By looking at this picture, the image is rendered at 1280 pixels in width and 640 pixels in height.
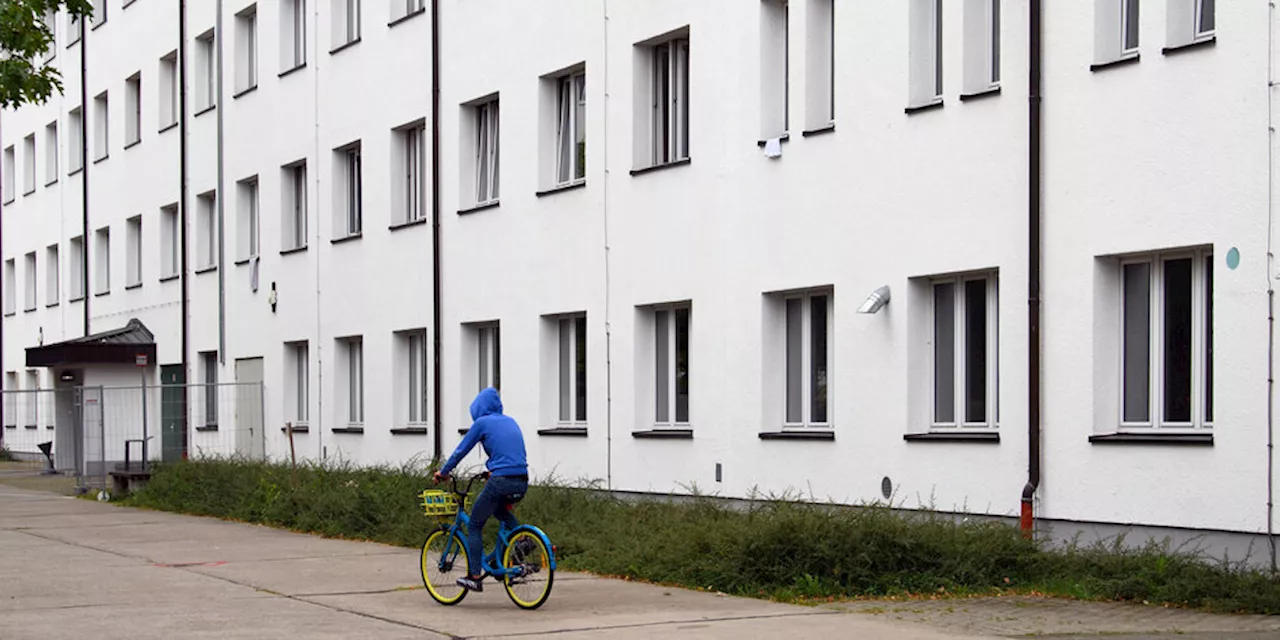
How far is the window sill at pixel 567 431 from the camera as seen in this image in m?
22.1

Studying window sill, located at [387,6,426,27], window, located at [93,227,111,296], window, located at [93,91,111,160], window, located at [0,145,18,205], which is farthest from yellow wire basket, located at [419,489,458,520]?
window, located at [0,145,18,205]

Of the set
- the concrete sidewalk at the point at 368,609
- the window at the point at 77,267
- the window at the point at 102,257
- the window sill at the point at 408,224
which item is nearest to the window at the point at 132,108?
the window at the point at 102,257

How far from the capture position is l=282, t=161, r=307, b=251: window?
1211 inches

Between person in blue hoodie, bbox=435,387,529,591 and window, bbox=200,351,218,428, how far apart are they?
21.2 m

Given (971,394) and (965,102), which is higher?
(965,102)

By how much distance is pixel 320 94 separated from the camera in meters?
29.3

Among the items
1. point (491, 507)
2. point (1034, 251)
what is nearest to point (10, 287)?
point (491, 507)

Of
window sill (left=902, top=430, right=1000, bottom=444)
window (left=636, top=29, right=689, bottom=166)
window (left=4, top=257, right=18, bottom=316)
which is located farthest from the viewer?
window (left=4, top=257, right=18, bottom=316)

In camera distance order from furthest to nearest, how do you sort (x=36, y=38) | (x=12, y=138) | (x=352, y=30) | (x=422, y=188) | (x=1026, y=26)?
(x=12, y=138)
(x=352, y=30)
(x=422, y=188)
(x=36, y=38)
(x=1026, y=26)

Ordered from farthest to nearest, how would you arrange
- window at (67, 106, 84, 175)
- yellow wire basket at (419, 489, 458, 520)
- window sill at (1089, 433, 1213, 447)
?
window at (67, 106, 84, 175)
window sill at (1089, 433, 1213, 447)
yellow wire basket at (419, 489, 458, 520)

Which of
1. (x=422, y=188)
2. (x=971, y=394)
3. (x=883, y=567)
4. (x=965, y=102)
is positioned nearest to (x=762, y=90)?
(x=965, y=102)

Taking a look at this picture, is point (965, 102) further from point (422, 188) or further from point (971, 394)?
point (422, 188)

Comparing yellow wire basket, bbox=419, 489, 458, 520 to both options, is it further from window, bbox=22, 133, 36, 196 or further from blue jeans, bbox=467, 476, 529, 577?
window, bbox=22, 133, 36, 196

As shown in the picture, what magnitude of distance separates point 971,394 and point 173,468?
1510 cm
